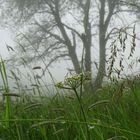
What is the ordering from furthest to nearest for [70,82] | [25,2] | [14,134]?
1. [25,2]
2. [14,134]
3. [70,82]

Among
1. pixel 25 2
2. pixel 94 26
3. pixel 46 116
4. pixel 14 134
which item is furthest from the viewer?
pixel 94 26

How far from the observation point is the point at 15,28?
29.8 metres

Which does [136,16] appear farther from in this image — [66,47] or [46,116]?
[46,116]

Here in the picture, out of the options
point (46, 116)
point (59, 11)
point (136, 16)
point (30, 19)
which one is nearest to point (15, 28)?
point (30, 19)

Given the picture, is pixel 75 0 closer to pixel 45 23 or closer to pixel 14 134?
pixel 45 23

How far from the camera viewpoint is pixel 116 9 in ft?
97.6

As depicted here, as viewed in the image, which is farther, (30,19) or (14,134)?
(30,19)

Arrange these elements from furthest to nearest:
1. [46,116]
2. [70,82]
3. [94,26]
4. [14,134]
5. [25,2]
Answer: [94,26], [25,2], [46,116], [14,134], [70,82]

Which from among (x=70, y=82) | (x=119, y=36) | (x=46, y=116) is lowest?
(x=46, y=116)

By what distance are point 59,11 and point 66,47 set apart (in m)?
2.67

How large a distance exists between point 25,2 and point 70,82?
26.4 meters

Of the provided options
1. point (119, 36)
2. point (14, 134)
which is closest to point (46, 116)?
point (14, 134)

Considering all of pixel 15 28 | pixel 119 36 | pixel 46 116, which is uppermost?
pixel 15 28

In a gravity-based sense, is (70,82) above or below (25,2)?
below
